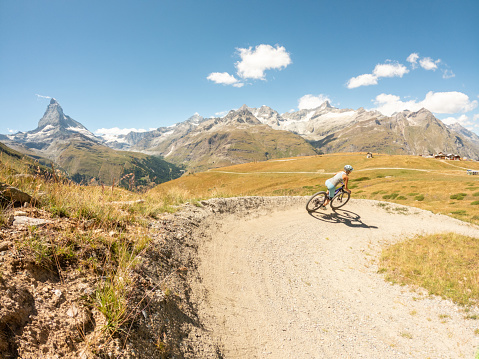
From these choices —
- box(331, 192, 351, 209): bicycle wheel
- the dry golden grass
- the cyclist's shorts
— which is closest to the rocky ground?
the dry golden grass

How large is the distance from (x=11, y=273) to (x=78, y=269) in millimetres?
947

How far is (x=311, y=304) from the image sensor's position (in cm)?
723

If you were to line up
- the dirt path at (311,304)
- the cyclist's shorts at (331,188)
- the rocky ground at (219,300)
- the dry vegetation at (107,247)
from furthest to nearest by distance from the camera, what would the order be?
1. the cyclist's shorts at (331,188)
2. the dirt path at (311,304)
3. the dry vegetation at (107,247)
4. the rocky ground at (219,300)

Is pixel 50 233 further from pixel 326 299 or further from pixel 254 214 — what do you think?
pixel 254 214

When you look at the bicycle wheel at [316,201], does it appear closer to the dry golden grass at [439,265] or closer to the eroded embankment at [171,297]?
the dry golden grass at [439,265]

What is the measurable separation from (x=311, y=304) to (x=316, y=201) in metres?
9.41

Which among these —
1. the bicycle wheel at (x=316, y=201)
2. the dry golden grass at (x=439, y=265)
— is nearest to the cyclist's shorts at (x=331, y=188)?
the bicycle wheel at (x=316, y=201)

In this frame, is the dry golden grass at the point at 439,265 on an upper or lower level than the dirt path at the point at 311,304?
upper

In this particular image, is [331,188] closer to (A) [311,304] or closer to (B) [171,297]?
(A) [311,304]

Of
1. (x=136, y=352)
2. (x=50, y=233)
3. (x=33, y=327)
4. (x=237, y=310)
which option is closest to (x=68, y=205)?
(x=50, y=233)

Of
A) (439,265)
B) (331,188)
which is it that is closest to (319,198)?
(331,188)

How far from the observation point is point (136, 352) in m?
3.46

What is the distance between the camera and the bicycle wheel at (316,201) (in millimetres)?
15506

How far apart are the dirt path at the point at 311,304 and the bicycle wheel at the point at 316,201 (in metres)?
3.80
